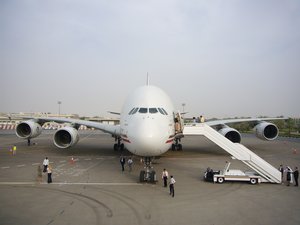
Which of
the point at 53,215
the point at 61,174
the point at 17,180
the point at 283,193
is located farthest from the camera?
the point at 61,174

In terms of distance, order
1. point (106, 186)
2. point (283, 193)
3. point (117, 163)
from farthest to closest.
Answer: point (117, 163)
point (106, 186)
point (283, 193)

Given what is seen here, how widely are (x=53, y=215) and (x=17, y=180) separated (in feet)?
19.4

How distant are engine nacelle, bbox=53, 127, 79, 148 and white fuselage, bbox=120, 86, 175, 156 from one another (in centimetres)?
793

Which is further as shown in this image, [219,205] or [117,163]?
[117,163]

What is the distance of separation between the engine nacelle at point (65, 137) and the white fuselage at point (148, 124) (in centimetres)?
793

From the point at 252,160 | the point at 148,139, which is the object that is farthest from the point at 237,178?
the point at 148,139

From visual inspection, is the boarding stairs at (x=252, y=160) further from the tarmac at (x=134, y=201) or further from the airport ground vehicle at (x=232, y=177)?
the tarmac at (x=134, y=201)

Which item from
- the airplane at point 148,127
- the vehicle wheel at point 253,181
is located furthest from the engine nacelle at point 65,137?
the vehicle wheel at point 253,181

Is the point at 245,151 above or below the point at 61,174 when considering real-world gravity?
above

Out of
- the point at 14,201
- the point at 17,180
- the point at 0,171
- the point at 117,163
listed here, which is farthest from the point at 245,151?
the point at 0,171

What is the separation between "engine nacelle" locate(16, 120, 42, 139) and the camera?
882 inches

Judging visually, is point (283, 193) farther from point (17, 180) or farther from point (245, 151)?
point (17, 180)

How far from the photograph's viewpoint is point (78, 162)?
59.4ft

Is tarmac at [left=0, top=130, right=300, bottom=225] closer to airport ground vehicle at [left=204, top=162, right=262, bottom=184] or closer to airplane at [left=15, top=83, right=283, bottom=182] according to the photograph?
airport ground vehicle at [left=204, top=162, right=262, bottom=184]
